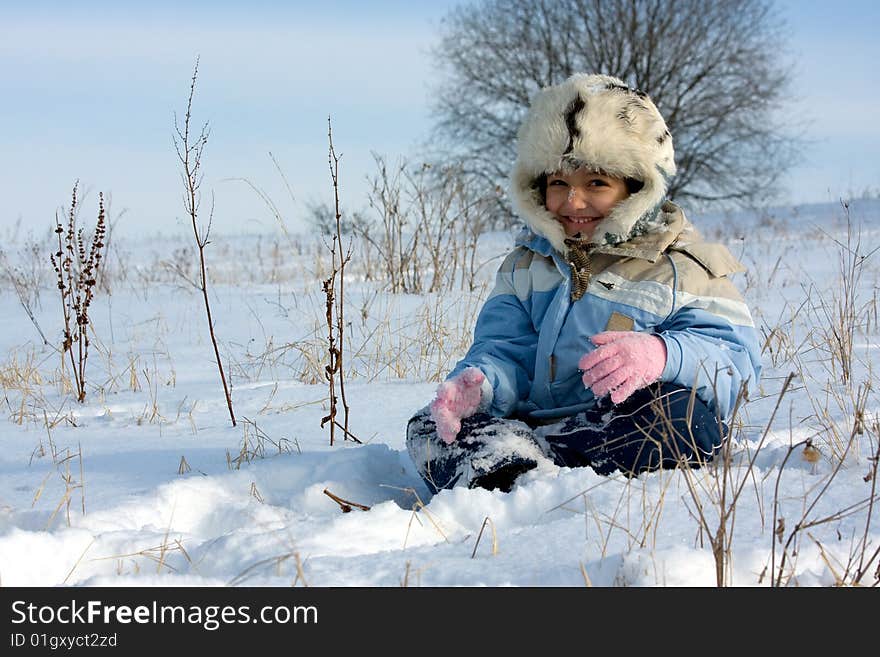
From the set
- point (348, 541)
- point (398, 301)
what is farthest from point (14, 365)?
point (348, 541)

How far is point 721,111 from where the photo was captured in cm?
1916

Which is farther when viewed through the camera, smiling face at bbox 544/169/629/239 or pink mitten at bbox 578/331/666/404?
smiling face at bbox 544/169/629/239

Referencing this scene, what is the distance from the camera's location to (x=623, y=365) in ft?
7.88

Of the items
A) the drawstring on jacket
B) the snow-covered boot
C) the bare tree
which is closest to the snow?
the snow-covered boot

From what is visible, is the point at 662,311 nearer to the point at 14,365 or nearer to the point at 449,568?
the point at 449,568

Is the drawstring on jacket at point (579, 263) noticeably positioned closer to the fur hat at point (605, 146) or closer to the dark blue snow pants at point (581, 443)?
the fur hat at point (605, 146)

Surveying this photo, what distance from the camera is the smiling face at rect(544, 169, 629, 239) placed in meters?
2.84

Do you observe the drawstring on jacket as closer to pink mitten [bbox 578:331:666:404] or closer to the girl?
the girl

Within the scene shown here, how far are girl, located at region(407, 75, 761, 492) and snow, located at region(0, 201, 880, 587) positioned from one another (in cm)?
20

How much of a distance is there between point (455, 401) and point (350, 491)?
0.45 m

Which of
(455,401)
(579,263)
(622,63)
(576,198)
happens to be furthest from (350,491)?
(622,63)

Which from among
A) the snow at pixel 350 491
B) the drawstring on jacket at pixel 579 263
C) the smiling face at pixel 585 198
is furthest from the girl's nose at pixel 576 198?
the snow at pixel 350 491

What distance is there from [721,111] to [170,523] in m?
19.0
